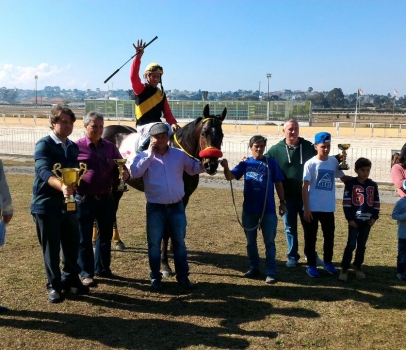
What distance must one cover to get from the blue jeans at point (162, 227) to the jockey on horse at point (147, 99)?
1293 mm

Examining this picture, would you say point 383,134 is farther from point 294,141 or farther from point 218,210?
point 294,141

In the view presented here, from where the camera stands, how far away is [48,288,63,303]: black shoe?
544cm

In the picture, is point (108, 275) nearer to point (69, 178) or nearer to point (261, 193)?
point (69, 178)

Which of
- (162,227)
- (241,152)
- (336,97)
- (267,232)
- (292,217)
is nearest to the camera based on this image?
(162,227)

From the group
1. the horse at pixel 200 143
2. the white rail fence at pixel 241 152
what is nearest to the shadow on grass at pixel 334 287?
the horse at pixel 200 143

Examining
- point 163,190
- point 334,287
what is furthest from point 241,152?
point 163,190

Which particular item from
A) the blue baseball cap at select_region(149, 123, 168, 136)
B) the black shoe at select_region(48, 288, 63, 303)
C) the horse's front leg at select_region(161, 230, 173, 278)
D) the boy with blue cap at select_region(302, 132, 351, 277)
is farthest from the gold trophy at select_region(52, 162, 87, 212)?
the boy with blue cap at select_region(302, 132, 351, 277)

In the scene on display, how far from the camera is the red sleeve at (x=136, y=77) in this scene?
678 centimetres

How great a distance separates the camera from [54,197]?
16.9ft

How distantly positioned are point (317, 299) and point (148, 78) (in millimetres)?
4004

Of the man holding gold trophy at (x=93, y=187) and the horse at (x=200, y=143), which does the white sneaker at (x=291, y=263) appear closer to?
the horse at (x=200, y=143)

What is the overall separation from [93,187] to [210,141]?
61.0 inches

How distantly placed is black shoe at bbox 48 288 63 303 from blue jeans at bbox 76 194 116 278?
0.56 meters

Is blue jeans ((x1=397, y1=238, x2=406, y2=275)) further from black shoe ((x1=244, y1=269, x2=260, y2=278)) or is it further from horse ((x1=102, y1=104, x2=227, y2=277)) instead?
horse ((x1=102, y1=104, x2=227, y2=277))
